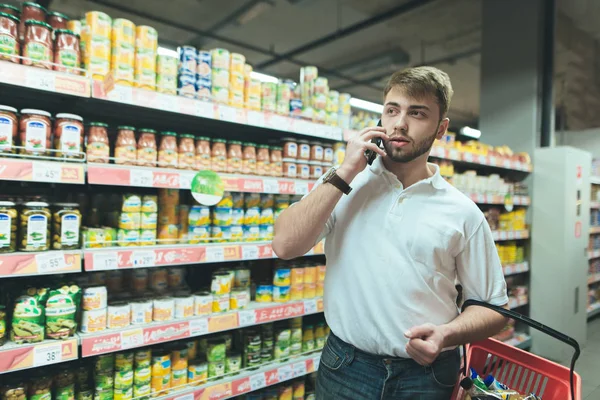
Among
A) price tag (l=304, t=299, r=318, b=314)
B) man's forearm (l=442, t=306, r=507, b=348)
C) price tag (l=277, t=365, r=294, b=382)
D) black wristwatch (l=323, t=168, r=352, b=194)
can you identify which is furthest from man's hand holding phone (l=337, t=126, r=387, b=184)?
price tag (l=277, t=365, r=294, b=382)

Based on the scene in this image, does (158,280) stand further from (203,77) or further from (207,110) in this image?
(203,77)

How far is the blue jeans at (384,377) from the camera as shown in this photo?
1.19m

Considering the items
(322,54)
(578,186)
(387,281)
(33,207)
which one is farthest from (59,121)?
(322,54)

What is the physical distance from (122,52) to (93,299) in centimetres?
116

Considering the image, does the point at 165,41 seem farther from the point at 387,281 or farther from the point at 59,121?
the point at 387,281

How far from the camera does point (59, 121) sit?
1728mm

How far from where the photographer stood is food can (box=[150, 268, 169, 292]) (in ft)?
7.29

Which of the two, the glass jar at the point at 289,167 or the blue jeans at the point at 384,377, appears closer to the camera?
the blue jeans at the point at 384,377

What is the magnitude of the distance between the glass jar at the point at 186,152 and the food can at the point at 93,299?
0.71 m

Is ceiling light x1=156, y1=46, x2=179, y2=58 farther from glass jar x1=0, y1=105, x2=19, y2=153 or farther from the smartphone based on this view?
the smartphone

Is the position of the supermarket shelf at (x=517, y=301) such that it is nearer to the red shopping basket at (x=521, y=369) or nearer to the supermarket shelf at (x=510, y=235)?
the supermarket shelf at (x=510, y=235)

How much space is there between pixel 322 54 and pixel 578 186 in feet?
16.7

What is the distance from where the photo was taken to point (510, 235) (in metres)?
4.14

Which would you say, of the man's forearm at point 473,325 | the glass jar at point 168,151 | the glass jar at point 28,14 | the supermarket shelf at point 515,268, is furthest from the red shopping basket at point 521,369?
the supermarket shelf at point 515,268
